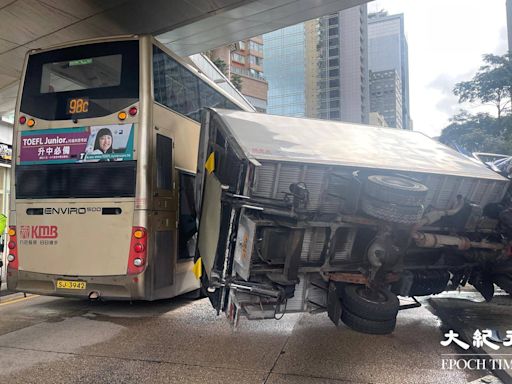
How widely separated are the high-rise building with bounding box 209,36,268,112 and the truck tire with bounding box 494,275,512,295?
2214 inches

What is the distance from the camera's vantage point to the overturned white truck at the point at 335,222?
165 inches

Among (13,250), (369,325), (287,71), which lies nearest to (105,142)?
(13,250)

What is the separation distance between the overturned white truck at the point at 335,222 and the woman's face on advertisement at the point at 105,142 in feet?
4.13

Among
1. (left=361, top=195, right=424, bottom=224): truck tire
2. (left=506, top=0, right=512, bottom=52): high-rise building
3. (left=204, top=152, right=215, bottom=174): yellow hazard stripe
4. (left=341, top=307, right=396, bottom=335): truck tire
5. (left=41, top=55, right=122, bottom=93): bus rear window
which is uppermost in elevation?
(left=506, top=0, right=512, bottom=52): high-rise building

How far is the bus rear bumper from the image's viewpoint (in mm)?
5512

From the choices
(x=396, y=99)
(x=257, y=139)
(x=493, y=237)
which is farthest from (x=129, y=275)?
(x=396, y=99)

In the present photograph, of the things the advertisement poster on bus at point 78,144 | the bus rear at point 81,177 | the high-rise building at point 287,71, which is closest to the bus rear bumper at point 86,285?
the bus rear at point 81,177

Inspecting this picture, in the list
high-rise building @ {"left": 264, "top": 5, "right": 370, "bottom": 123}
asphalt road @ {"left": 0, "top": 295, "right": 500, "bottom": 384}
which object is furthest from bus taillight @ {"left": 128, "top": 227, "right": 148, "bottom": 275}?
high-rise building @ {"left": 264, "top": 5, "right": 370, "bottom": 123}

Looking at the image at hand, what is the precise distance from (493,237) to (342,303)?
2160 millimetres

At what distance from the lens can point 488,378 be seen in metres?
4.11

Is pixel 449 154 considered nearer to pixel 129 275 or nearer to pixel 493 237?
pixel 493 237

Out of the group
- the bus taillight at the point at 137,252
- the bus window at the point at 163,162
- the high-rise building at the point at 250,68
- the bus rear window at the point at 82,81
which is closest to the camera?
the bus taillight at the point at 137,252

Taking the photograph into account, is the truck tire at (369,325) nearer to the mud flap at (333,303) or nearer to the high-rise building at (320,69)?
the mud flap at (333,303)

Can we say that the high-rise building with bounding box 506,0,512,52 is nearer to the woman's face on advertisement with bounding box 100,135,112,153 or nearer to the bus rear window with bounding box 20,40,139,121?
the bus rear window with bounding box 20,40,139,121
